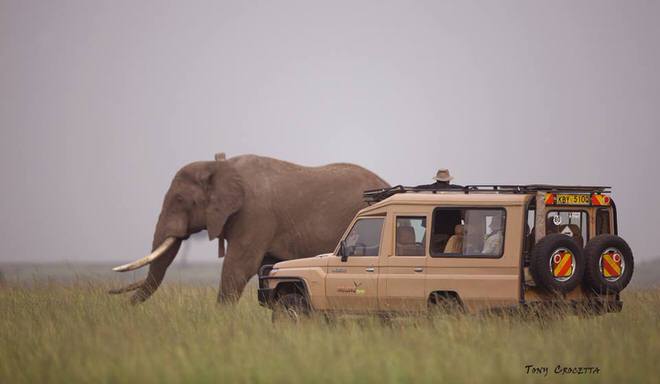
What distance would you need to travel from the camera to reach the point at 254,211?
856 inches

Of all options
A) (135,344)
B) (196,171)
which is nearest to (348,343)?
(135,344)

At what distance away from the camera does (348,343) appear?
12859 mm

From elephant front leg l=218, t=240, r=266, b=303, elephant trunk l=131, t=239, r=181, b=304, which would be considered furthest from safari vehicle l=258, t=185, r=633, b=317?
elephant trunk l=131, t=239, r=181, b=304

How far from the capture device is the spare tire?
1394 centimetres

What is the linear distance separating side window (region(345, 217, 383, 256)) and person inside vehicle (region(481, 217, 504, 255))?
150 centimetres

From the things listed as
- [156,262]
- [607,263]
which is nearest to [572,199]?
[607,263]

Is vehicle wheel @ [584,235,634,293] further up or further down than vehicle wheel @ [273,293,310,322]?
further up

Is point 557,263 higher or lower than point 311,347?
higher

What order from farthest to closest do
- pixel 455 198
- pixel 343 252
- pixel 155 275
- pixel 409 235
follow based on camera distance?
pixel 155 275 < pixel 343 252 < pixel 409 235 < pixel 455 198

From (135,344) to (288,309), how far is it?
11.6ft

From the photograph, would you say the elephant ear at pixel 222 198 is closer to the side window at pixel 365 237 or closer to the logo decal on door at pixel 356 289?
the side window at pixel 365 237

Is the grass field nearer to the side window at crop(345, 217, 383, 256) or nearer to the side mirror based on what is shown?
Result: the side mirror

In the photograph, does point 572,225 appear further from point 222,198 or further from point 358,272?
point 222,198

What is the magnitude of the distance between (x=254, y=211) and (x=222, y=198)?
2.26 feet
